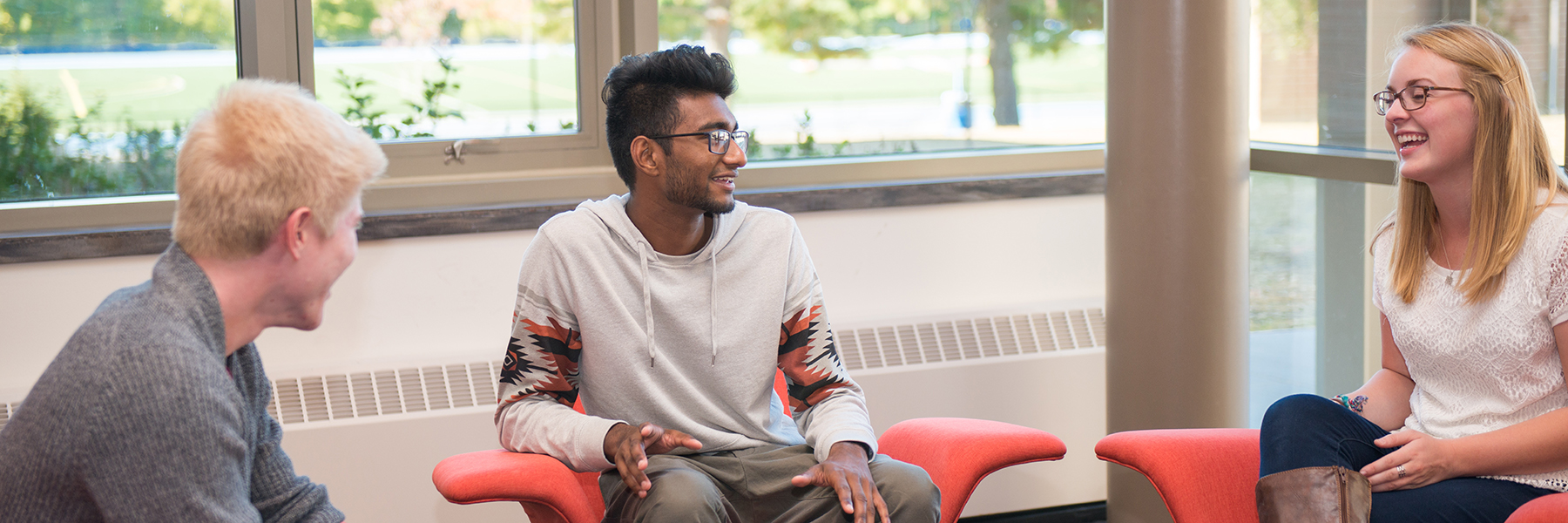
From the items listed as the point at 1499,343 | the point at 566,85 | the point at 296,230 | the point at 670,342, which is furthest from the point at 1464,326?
the point at 566,85

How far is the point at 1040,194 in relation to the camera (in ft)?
10.7

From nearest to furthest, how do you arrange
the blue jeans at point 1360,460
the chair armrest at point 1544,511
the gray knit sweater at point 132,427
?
the gray knit sweater at point 132,427 < the chair armrest at point 1544,511 < the blue jeans at point 1360,460

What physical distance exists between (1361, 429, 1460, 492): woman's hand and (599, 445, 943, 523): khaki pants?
2.24ft

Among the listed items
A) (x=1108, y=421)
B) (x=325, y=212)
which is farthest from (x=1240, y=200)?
(x=325, y=212)

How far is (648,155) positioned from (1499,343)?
142 cm

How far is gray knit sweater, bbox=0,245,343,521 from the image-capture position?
3.47 ft

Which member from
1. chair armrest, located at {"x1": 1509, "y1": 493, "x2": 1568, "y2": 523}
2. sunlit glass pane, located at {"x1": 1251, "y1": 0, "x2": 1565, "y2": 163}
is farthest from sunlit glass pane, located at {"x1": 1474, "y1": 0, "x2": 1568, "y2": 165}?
chair armrest, located at {"x1": 1509, "y1": 493, "x2": 1568, "y2": 523}

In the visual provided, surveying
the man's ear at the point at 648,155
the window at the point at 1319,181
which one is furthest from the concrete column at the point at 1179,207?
the man's ear at the point at 648,155

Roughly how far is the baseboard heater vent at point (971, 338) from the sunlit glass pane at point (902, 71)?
59cm

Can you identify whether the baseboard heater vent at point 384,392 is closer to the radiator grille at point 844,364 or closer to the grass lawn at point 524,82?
the radiator grille at point 844,364

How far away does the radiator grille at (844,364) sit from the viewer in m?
2.64

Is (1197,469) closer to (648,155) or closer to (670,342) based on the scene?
(670,342)

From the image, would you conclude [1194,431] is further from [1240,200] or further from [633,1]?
[633,1]

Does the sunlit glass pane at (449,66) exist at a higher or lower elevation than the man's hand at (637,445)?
higher
